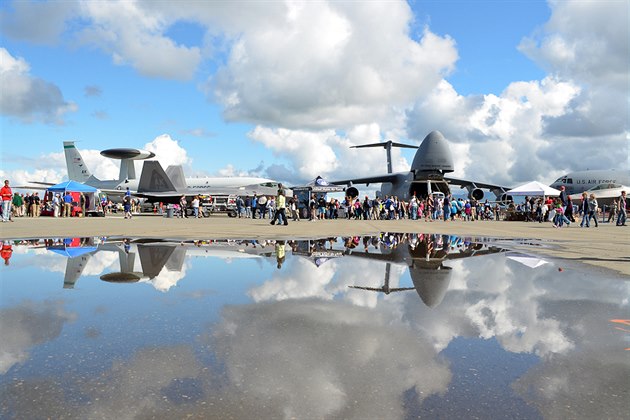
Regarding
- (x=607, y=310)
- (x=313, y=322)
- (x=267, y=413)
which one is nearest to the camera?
(x=267, y=413)

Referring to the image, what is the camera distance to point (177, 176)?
4303cm

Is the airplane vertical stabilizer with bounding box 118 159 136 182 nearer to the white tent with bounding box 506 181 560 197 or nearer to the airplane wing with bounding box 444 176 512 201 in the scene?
the airplane wing with bounding box 444 176 512 201

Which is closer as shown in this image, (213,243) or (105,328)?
(105,328)

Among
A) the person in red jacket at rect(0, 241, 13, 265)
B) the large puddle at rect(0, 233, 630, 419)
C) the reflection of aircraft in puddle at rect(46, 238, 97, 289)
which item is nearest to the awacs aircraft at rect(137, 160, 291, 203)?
the reflection of aircraft in puddle at rect(46, 238, 97, 289)

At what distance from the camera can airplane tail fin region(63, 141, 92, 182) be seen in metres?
56.0

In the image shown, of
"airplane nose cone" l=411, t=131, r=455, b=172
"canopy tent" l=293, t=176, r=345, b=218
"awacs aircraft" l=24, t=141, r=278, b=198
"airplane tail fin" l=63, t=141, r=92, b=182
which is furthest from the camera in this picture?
"airplane tail fin" l=63, t=141, r=92, b=182

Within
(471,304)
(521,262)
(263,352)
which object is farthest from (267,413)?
(521,262)

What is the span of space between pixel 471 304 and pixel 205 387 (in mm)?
2805

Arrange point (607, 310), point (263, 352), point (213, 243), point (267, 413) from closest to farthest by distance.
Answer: point (267, 413)
point (263, 352)
point (607, 310)
point (213, 243)

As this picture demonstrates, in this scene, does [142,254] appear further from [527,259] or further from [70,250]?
[527,259]

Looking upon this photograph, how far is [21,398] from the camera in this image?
209 cm

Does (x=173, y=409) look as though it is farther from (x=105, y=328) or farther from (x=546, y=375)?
(x=546, y=375)

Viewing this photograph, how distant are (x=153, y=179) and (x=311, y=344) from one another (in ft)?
127

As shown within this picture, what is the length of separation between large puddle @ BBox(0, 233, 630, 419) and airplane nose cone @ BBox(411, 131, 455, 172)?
23620 mm
